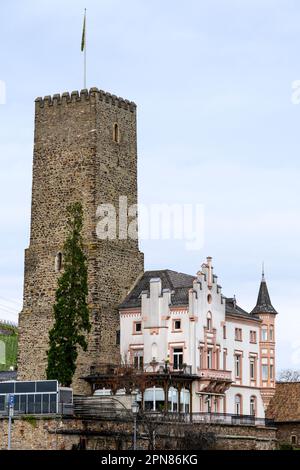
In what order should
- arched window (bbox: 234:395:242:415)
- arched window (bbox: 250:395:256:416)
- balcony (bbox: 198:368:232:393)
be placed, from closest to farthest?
balcony (bbox: 198:368:232:393) < arched window (bbox: 234:395:242:415) < arched window (bbox: 250:395:256:416)

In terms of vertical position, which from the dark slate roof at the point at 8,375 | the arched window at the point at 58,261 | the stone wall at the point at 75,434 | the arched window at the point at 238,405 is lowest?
the stone wall at the point at 75,434

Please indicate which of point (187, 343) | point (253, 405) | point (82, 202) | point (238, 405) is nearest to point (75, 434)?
point (187, 343)

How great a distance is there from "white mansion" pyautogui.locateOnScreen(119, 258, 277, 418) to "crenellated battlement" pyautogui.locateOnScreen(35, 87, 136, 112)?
12.7 metres

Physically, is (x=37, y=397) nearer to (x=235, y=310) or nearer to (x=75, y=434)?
(x=75, y=434)

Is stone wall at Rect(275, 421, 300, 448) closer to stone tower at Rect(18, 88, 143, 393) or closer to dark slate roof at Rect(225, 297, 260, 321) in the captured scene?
dark slate roof at Rect(225, 297, 260, 321)

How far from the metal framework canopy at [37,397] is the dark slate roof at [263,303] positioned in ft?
77.0

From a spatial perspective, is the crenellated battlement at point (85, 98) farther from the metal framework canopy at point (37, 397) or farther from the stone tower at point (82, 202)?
the metal framework canopy at point (37, 397)

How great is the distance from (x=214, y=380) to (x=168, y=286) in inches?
293

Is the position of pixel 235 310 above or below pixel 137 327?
above

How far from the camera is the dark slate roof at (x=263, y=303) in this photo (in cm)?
9731

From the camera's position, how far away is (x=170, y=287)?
90125 mm

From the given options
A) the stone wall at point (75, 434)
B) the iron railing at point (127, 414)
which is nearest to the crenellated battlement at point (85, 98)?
the iron railing at point (127, 414)

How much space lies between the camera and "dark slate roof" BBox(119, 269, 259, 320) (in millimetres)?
89000

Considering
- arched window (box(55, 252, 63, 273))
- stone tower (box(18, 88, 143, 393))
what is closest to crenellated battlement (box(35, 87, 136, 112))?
stone tower (box(18, 88, 143, 393))
